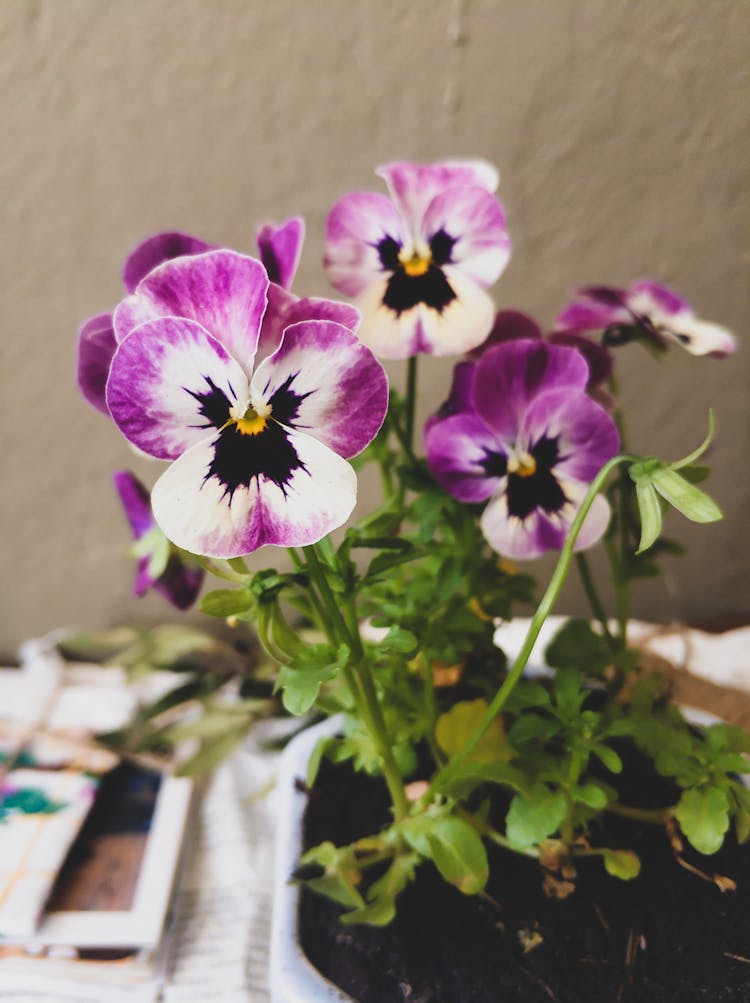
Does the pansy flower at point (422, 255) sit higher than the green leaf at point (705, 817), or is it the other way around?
the pansy flower at point (422, 255)

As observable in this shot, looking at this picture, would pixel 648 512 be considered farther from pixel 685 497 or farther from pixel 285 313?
pixel 285 313

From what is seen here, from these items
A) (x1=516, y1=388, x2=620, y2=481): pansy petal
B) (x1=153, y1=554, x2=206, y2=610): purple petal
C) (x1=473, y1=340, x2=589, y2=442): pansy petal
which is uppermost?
(x1=473, y1=340, x2=589, y2=442): pansy petal

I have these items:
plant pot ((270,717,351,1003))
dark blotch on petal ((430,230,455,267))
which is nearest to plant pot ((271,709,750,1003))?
plant pot ((270,717,351,1003))

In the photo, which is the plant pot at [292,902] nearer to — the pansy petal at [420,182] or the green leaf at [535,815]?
the green leaf at [535,815]

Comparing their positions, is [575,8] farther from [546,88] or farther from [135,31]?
[135,31]

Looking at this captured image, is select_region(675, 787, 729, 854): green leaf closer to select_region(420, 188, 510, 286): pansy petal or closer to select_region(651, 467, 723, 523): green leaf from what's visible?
select_region(651, 467, 723, 523): green leaf

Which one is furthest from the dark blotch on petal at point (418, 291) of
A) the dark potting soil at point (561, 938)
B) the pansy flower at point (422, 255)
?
the dark potting soil at point (561, 938)
